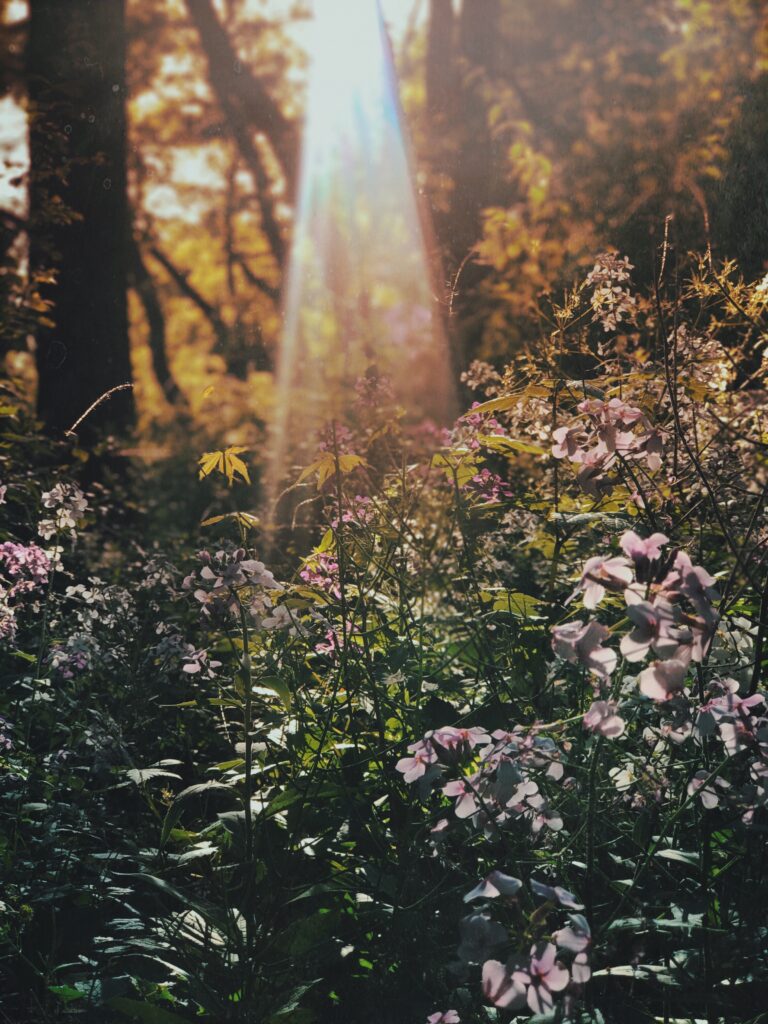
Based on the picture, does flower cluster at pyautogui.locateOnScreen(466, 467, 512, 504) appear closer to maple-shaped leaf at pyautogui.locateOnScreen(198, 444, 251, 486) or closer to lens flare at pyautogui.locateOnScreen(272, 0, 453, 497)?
maple-shaped leaf at pyautogui.locateOnScreen(198, 444, 251, 486)

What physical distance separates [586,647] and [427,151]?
8.05 metres

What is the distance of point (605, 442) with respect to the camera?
167cm

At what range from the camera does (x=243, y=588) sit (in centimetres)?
180

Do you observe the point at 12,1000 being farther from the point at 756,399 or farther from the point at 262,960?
the point at 756,399

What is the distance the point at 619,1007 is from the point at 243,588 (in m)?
1.03

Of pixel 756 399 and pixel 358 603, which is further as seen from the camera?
pixel 358 603

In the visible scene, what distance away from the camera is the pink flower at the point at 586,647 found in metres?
1.32

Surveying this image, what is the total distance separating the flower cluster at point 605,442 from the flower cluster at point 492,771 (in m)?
0.47

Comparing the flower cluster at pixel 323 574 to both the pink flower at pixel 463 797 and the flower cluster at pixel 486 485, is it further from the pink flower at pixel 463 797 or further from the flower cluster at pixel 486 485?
the pink flower at pixel 463 797

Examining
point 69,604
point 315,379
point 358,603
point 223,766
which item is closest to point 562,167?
point 315,379

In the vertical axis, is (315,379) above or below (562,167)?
below

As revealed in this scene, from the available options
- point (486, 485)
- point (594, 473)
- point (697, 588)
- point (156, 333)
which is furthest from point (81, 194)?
point (156, 333)

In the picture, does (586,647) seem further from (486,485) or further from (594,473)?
(486,485)

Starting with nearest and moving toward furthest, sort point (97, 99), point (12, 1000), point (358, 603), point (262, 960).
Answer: point (262, 960)
point (12, 1000)
point (358, 603)
point (97, 99)
